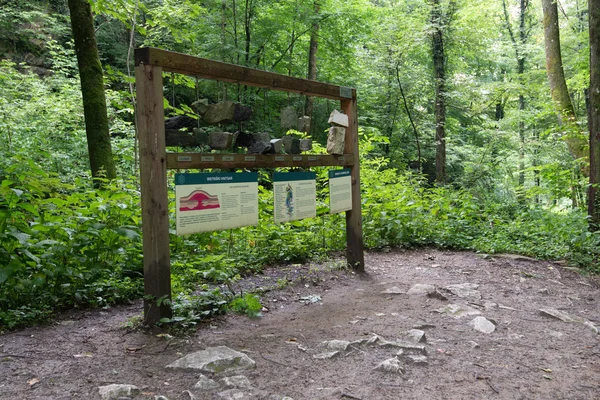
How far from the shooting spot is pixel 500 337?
4082 mm

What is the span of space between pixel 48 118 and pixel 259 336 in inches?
413

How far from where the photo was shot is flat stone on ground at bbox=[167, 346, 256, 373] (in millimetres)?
3119

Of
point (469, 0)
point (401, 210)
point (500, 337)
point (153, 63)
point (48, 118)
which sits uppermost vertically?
point (469, 0)

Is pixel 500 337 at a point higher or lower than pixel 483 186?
lower

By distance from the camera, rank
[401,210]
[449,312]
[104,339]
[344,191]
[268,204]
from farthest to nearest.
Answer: [401,210] → [268,204] → [344,191] → [449,312] → [104,339]

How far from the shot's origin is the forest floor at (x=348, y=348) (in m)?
2.91

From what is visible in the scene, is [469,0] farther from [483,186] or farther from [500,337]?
[500,337]

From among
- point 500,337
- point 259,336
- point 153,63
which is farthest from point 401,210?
point 153,63

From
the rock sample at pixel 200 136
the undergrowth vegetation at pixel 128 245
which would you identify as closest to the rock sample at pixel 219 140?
the rock sample at pixel 200 136

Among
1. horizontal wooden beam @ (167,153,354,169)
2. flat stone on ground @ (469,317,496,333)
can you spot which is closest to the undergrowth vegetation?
horizontal wooden beam @ (167,153,354,169)

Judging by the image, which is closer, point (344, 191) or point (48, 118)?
→ point (344, 191)

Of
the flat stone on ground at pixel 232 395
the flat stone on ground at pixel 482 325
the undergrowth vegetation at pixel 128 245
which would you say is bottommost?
the flat stone on ground at pixel 482 325

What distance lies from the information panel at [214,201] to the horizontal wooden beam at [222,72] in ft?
3.25

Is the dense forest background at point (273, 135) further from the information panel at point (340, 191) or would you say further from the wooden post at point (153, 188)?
the information panel at point (340, 191)
